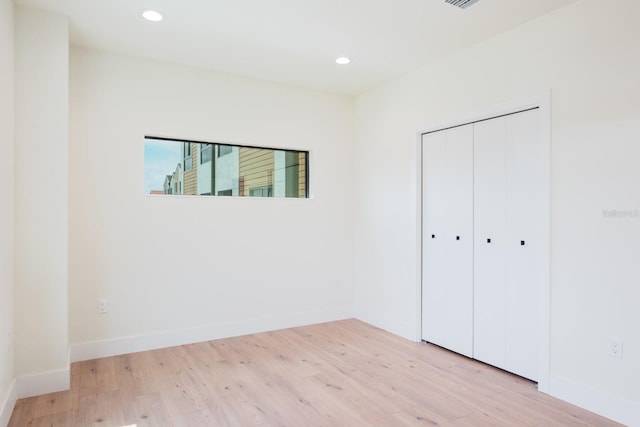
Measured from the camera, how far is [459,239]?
Result: 139 inches

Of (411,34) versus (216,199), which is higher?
(411,34)

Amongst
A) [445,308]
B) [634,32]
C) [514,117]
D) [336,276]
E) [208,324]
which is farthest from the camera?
[336,276]

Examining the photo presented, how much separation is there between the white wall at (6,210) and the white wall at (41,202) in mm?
104

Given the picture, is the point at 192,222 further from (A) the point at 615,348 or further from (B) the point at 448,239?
(A) the point at 615,348

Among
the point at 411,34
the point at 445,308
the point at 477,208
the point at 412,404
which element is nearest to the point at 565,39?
the point at 411,34

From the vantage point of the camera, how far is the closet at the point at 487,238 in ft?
9.61

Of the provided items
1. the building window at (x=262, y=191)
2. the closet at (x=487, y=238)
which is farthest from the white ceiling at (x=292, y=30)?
the building window at (x=262, y=191)

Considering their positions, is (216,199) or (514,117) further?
(216,199)

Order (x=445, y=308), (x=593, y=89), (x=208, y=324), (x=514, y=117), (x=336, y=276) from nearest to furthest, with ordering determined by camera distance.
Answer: (x=593, y=89), (x=514, y=117), (x=445, y=308), (x=208, y=324), (x=336, y=276)

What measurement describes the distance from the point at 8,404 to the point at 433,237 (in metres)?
3.44

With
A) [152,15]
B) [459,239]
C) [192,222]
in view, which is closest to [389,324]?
[459,239]

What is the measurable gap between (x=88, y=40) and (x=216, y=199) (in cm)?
172

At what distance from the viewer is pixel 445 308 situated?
3646 millimetres

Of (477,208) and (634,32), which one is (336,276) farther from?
(634,32)
